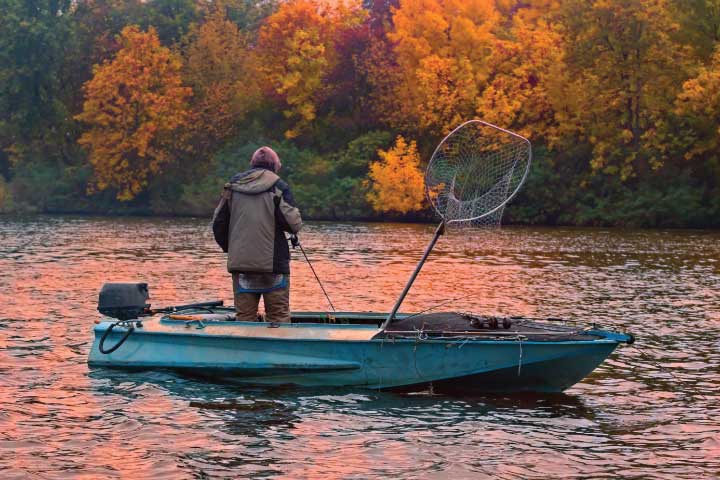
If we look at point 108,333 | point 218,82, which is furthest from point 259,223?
point 218,82

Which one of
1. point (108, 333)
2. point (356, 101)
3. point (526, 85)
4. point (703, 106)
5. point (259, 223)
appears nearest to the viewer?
point (259, 223)

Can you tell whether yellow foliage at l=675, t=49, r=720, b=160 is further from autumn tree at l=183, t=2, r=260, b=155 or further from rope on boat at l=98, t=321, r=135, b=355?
rope on boat at l=98, t=321, r=135, b=355

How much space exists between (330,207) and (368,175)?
3.09 meters

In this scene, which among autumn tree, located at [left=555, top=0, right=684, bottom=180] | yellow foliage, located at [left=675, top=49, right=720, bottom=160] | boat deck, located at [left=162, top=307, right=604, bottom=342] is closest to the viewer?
boat deck, located at [left=162, top=307, right=604, bottom=342]

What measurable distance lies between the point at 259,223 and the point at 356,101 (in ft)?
218

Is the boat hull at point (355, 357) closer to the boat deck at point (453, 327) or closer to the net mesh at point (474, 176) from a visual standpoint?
the boat deck at point (453, 327)

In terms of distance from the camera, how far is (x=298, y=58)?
78.2m

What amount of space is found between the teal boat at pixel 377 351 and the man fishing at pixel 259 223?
664 mm

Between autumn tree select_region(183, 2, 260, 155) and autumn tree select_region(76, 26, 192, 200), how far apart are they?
1.82m

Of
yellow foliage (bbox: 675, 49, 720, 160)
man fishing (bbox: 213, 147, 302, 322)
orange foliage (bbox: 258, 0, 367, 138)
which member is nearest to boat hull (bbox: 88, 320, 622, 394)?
man fishing (bbox: 213, 147, 302, 322)

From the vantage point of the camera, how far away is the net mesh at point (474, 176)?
1373cm

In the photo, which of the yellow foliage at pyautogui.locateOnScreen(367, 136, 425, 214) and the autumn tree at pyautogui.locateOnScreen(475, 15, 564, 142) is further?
the autumn tree at pyautogui.locateOnScreen(475, 15, 564, 142)

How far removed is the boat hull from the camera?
13.2 m

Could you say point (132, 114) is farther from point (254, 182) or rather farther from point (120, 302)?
point (254, 182)
